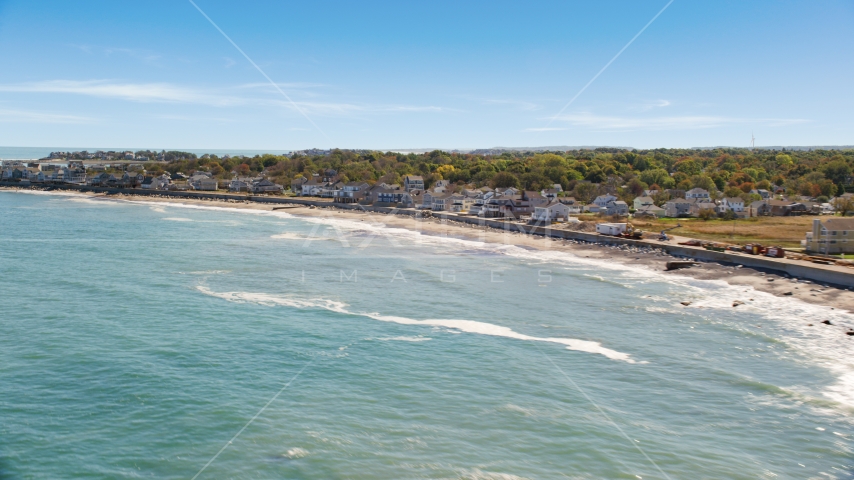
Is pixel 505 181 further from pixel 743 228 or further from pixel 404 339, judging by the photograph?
pixel 404 339

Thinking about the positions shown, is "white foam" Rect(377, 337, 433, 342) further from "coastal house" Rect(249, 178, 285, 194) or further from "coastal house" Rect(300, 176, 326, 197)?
"coastal house" Rect(249, 178, 285, 194)

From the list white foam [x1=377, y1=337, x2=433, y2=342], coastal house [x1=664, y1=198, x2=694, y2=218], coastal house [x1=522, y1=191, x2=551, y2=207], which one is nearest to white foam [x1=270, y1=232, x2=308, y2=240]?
coastal house [x1=522, y1=191, x2=551, y2=207]

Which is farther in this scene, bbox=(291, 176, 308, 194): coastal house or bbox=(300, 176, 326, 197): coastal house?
bbox=(291, 176, 308, 194): coastal house

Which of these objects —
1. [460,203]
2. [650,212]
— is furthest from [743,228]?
[460,203]

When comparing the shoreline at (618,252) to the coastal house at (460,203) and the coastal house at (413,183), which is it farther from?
the coastal house at (413,183)

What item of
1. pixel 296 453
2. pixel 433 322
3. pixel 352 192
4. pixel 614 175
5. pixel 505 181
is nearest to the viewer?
pixel 296 453

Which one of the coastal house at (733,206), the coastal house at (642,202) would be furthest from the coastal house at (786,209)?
the coastal house at (642,202)
